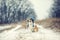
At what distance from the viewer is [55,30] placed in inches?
65.7

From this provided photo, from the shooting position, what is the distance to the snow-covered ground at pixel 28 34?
5.45 feet

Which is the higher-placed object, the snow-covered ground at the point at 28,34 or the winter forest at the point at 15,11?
the winter forest at the point at 15,11

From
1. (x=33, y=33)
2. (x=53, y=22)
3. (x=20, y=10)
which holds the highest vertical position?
(x=20, y=10)

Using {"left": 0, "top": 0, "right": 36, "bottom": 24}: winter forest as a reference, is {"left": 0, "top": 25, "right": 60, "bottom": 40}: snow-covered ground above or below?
below

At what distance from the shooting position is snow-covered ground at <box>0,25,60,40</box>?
166cm

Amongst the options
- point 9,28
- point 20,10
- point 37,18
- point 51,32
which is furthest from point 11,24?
point 51,32

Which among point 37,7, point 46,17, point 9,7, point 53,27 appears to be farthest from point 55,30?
point 9,7

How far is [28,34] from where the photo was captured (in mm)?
1674

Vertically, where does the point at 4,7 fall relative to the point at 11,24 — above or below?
above

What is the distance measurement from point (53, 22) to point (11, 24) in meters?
0.43

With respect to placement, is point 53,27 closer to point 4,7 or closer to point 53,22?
point 53,22

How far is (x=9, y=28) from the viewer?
1.69 meters

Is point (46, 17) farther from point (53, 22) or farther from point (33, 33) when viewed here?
point (33, 33)

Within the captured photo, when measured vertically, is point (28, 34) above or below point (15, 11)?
below
